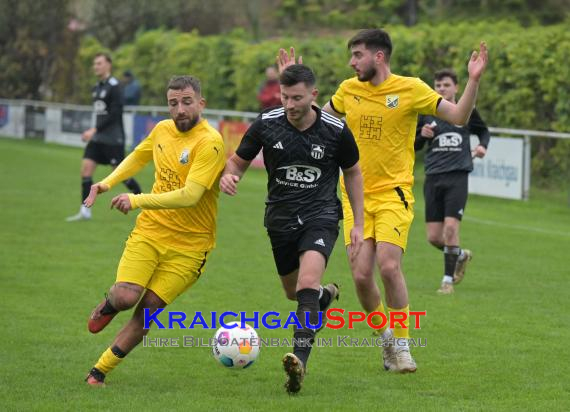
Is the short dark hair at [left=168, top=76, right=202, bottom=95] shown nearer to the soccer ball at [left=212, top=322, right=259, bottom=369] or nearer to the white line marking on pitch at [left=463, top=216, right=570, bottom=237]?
the soccer ball at [left=212, top=322, right=259, bottom=369]

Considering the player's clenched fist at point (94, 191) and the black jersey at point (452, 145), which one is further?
the black jersey at point (452, 145)

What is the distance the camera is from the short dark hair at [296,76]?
724 cm

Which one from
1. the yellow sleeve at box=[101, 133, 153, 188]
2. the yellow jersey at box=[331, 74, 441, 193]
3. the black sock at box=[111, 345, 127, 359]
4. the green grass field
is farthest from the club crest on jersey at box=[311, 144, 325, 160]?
the black sock at box=[111, 345, 127, 359]

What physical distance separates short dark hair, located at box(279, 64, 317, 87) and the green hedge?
13148 mm

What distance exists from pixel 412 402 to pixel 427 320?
2889 mm

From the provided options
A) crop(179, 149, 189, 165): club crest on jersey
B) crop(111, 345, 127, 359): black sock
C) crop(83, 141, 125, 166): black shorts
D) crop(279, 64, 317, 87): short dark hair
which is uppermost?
crop(279, 64, 317, 87): short dark hair

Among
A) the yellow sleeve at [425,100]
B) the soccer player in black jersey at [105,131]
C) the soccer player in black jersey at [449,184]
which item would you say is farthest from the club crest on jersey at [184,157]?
the soccer player in black jersey at [105,131]

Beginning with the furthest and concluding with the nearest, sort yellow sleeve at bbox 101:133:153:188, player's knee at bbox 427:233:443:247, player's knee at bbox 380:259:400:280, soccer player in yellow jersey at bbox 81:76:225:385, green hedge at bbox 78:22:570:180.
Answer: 1. green hedge at bbox 78:22:570:180
2. player's knee at bbox 427:233:443:247
3. player's knee at bbox 380:259:400:280
4. yellow sleeve at bbox 101:133:153:188
5. soccer player in yellow jersey at bbox 81:76:225:385

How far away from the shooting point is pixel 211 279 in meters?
12.2

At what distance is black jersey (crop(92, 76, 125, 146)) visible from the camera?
56.0ft

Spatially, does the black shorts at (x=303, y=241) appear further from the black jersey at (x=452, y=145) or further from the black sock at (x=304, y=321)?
the black jersey at (x=452, y=145)

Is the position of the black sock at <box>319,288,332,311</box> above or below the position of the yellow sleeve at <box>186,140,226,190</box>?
below

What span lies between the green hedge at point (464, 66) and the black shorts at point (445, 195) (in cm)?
862

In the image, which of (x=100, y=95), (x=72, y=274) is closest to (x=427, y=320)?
(x=72, y=274)
